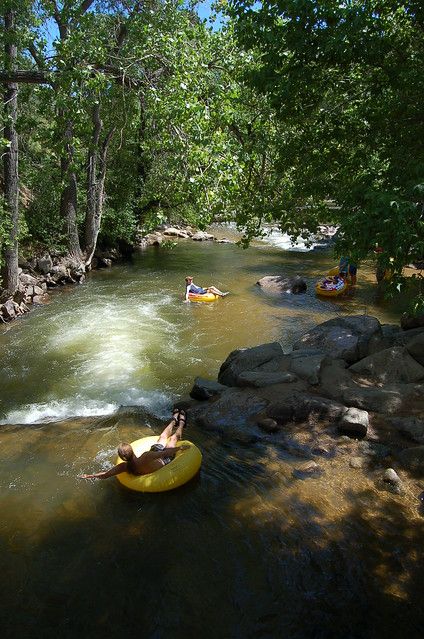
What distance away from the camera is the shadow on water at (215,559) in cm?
377

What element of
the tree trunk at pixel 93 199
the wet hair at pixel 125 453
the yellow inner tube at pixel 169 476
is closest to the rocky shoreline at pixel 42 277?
the tree trunk at pixel 93 199

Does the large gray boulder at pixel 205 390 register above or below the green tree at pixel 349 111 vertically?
below

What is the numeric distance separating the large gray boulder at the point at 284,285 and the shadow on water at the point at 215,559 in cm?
1018

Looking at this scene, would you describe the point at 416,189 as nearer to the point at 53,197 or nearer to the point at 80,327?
the point at 80,327

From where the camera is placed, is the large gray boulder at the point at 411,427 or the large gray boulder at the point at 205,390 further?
the large gray boulder at the point at 205,390

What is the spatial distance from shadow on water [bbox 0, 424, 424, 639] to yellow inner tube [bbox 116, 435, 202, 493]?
0.12 meters

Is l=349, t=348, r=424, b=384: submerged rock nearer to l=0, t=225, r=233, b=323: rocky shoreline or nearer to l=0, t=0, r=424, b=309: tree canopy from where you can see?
l=0, t=0, r=424, b=309: tree canopy

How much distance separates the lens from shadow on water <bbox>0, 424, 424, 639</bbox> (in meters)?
3.77

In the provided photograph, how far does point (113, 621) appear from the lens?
3805 mm

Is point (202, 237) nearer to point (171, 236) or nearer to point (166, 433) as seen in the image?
point (171, 236)

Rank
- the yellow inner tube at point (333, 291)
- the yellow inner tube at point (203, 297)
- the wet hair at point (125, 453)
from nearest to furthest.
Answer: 1. the wet hair at point (125, 453)
2. the yellow inner tube at point (203, 297)
3. the yellow inner tube at point (333, 291)

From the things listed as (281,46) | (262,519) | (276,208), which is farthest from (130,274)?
(262,519)

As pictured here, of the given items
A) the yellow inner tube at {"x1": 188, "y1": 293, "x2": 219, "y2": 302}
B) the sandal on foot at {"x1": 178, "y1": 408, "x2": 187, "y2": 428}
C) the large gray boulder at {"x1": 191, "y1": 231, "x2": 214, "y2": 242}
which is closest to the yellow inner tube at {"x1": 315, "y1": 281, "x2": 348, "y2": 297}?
the yellow inner tube at {"x1": 188, "y1": 293, "x2": 219, "y2": 302}

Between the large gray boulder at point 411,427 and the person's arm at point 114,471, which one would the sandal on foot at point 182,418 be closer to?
the person's arm at point 114,471
